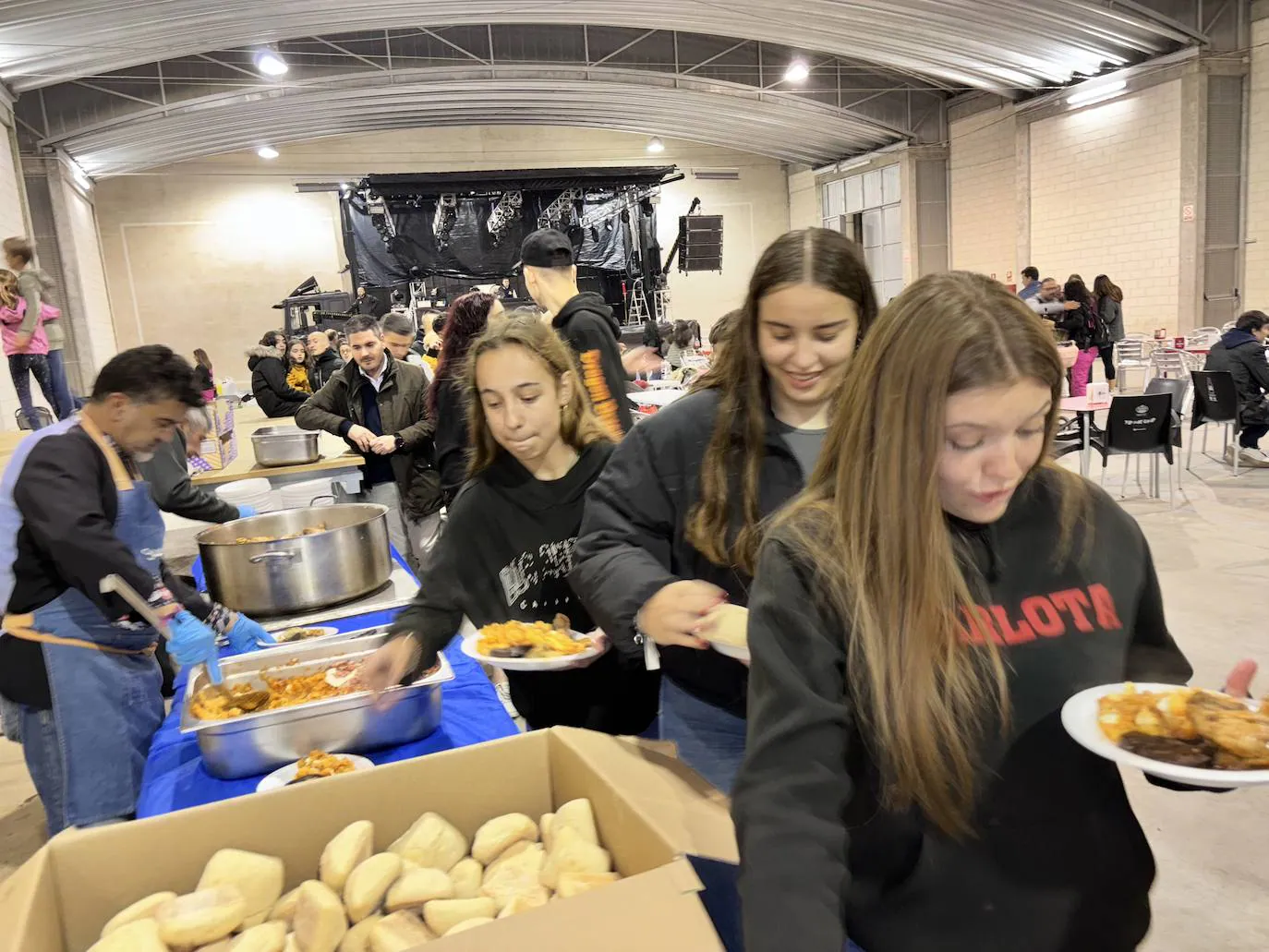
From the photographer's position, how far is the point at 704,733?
1347 millimetres

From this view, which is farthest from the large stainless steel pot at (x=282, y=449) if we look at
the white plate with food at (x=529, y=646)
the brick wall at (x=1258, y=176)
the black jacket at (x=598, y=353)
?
the brick wall at (x=1258, y=176)

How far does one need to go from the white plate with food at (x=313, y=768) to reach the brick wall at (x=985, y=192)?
44.2ft

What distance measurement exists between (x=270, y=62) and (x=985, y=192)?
1039 centimetres

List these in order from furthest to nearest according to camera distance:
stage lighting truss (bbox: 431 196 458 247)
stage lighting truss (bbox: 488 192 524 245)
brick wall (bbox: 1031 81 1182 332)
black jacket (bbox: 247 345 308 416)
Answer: stage lighting truss (bbox: 488 192 524 245), stage lighting truss (bbox: 431 196 458 247), brick wall (bbox: 1031 81 1182 332), black jacket (bbox: 247 345 308 416)

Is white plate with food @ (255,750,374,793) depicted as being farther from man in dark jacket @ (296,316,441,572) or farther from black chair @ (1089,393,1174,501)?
black chair @ (1089,393,1174,501)

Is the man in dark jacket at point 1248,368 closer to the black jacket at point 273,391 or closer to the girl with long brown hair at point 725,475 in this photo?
the girl with long brown hair at point 725,475

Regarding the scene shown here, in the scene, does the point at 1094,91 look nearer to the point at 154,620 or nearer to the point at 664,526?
the point at 664,526

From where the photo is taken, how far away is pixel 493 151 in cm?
1638

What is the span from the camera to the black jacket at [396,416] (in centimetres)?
405

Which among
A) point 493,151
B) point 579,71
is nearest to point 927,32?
point 579,71

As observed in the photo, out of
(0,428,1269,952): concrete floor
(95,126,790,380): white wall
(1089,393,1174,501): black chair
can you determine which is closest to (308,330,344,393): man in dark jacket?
(0,428,1269,952): concrete floor

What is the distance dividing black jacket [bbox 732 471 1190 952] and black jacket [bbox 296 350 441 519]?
3.35 meters

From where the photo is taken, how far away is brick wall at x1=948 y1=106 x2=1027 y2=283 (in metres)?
13.6

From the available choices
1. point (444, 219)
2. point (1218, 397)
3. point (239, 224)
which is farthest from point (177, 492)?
A: point (239, 224)
